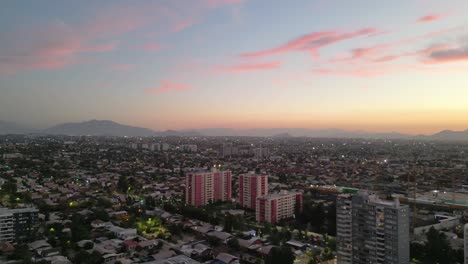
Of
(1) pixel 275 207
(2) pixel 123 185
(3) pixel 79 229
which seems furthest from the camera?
(2) pixel 123 185

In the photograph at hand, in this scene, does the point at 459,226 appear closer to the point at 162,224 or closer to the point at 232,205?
the point at 232,205

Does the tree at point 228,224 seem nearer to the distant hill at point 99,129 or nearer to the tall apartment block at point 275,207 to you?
the tall apartment block at point 275,207

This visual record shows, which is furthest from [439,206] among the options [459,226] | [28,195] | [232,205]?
[28,195]

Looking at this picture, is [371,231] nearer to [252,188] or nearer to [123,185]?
[252,188]

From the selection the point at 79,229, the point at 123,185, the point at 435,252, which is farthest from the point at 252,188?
the point at 123,185

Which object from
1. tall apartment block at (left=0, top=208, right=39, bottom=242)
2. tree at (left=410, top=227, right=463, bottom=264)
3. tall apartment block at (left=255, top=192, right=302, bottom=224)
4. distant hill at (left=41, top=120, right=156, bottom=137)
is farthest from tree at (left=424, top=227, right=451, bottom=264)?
distant hill at (left=41, top=120, right=156, bottom=137)

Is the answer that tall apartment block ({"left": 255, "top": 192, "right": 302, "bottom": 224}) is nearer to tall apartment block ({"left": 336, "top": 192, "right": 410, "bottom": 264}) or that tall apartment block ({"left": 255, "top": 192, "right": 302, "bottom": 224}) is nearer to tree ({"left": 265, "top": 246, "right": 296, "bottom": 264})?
tree ({"left": 265, "top": 246, "right": 296, "bottom": 264})

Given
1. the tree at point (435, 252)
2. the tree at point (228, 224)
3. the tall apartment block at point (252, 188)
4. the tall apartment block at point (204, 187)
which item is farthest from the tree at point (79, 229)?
the tree at point (435, 252)
